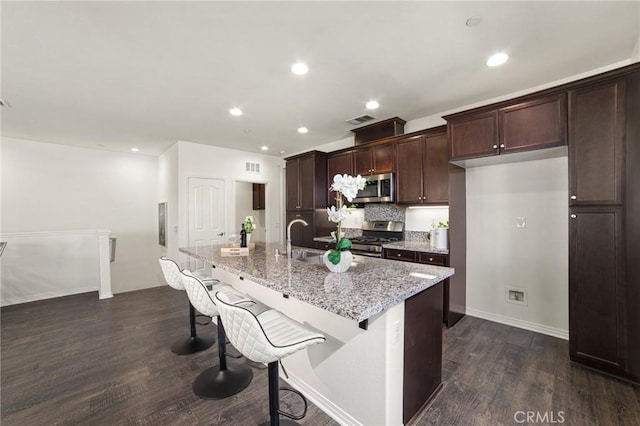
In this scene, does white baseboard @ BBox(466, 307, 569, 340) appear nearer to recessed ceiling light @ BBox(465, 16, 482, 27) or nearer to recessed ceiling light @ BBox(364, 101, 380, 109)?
recessed ceiling light @ BBox(364, 101, 380, 109)

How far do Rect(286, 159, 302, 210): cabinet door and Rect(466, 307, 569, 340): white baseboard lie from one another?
3216 mm

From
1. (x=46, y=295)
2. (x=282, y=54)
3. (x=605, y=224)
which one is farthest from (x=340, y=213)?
(x=46, y=295)

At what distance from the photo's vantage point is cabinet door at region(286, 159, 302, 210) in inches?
198

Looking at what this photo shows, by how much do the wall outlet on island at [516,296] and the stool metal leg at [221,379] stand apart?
2.99 meters

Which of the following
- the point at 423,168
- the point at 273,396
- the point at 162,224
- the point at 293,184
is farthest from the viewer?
the point at 162,224

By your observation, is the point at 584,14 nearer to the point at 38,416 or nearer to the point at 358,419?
the point at 358,419

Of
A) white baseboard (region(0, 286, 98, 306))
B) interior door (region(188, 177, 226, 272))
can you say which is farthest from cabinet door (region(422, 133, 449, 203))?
white baseboard (region(0, 286, 98, 306))

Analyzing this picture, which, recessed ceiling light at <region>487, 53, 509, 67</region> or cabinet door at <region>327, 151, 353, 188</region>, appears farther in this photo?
cabinet door at <region>327, 151, 353, 188</region>

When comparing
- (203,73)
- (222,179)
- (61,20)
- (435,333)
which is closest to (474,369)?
(435,333)

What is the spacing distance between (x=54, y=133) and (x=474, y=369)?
6332 millimetres

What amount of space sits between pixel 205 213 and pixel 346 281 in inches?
162

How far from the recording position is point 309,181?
4754 mm

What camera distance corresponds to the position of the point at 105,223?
5.19 m

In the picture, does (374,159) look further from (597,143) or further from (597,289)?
(597,289)
